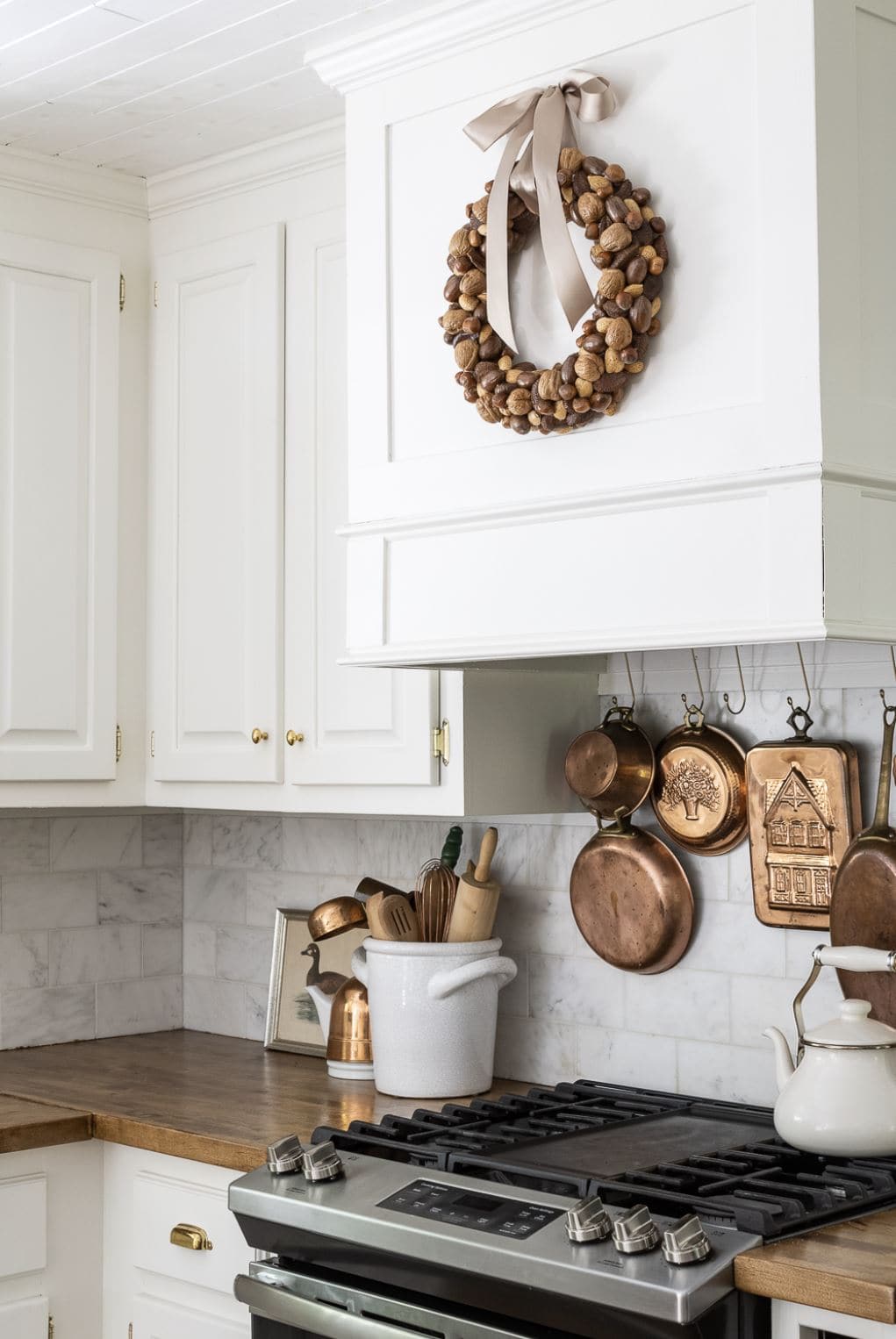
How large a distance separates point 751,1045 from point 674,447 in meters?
0.95

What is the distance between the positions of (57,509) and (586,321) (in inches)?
47.6

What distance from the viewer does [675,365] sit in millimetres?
1861

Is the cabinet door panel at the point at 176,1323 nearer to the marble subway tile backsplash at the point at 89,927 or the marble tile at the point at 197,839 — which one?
the marble subway tile backsplash at the point at 89,927

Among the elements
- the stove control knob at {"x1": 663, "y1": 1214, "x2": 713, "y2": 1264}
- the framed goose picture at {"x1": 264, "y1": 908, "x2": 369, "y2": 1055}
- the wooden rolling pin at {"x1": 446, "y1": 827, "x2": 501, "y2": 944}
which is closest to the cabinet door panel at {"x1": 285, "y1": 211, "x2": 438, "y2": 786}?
the wooden rolling pin at {"x1": 446, "y1": 827, "x2": 501, "y2": 944}

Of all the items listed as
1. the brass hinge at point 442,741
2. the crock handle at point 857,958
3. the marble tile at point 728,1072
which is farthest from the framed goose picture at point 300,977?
the crock handle at point 857,958

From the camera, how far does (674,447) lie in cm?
185

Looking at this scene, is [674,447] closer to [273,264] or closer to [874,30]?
[874,30]

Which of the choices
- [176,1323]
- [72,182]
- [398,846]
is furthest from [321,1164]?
[72,182]

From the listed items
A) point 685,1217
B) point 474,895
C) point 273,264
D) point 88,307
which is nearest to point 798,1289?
point 685,1217

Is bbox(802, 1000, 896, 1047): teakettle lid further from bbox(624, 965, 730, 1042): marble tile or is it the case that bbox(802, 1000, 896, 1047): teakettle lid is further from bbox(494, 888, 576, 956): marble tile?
bbox(494, 888, 576, 956): marble tile

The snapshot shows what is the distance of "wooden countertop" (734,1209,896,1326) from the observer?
1482mm

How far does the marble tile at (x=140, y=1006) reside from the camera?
3.14 m

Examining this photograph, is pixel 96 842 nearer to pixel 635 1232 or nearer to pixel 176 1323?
pixel 176 1323

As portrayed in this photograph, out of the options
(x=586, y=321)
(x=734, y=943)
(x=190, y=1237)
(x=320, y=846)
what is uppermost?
(x=586, y=321)
